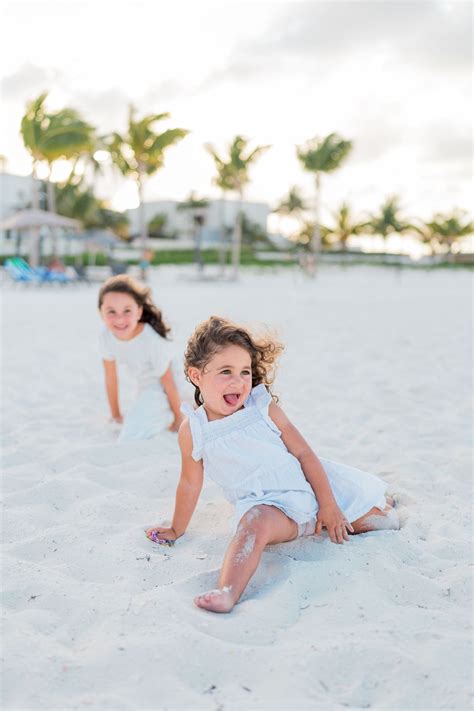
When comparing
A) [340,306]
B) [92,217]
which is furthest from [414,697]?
[92,217]

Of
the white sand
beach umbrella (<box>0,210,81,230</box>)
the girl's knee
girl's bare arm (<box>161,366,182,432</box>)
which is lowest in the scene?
the white sand

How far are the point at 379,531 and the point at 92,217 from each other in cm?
4012

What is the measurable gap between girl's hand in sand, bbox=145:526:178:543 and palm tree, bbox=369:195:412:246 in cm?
4982

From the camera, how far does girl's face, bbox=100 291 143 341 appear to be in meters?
3.87

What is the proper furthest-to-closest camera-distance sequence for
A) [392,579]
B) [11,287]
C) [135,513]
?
[11,287]
[135,513]
[392,579]

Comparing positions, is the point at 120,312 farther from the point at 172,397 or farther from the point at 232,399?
the point at 232,399

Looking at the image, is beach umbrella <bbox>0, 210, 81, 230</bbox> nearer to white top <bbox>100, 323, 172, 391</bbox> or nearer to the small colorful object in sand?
white top <bbox>100, 323, 172, 391</bbox>

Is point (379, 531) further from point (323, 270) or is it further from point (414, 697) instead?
point (323, 270)

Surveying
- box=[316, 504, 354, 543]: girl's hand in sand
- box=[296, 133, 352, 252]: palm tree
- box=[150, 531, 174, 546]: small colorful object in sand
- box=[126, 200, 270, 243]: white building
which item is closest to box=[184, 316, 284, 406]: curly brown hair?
box=[316, 504, 354, 543]: girl's hand in sand

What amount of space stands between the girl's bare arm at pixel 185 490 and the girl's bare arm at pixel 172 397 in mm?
1495

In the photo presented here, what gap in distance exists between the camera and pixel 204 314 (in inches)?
490

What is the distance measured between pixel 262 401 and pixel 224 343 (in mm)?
270

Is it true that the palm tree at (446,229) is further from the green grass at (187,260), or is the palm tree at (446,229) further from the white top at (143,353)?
the white top at (143,353)

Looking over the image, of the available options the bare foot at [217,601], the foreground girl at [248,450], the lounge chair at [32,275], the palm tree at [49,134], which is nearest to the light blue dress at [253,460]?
the foreground girl at [248,450]
